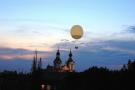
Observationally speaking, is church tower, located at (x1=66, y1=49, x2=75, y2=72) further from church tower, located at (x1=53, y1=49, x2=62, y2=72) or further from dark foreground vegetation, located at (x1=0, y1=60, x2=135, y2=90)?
dark foreground vegetation, located at (x1=0, y1=60, x2=135, y2=90)

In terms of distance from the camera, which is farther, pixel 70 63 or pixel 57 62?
pixel 57 62

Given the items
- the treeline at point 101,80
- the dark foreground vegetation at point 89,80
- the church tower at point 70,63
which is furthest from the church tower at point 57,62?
the treeline at point 101,80

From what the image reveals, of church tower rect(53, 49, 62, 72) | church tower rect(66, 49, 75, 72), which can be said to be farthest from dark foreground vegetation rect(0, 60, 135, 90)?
church tower rect(53, 49, 62, 72)

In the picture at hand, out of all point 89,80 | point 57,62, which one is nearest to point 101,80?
point 89,80

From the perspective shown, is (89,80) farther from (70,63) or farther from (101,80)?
(70,63)

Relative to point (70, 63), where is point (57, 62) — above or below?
above

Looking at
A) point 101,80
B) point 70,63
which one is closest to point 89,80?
point 101,80

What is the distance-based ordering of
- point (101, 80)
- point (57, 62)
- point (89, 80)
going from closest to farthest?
point (101, 80), point (89, 80), point (57, 62)

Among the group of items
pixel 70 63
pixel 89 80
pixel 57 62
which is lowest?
pixel 89 80

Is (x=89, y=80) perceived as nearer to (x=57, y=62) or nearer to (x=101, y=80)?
(x=101, y=80)

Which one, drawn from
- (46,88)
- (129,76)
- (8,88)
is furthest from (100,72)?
(8,88)

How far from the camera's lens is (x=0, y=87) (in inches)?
3295

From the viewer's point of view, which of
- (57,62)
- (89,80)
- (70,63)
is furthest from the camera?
(57,62)

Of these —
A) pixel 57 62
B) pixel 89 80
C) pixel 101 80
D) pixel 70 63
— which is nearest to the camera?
pixel 101 80
